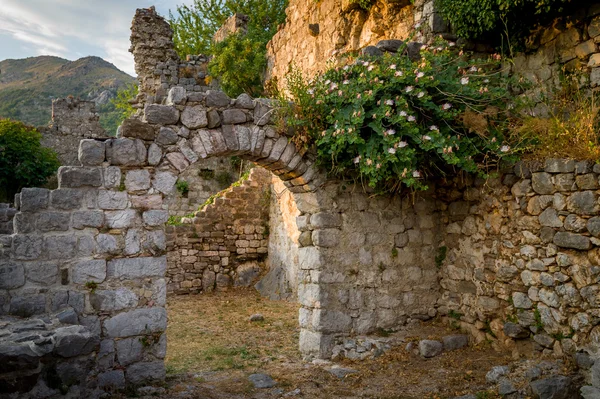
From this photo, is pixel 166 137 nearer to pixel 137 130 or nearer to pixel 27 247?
pixel 137 130

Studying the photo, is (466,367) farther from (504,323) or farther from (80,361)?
(80,361)

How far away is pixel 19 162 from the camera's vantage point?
41.1 ft

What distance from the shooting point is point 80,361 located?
127 inches

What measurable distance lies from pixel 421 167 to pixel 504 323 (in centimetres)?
186

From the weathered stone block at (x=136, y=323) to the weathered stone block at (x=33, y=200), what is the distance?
1.23 m

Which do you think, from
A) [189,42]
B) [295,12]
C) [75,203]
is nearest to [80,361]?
[75,203]

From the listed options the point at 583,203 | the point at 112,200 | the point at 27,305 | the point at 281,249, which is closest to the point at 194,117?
the point at 112,200

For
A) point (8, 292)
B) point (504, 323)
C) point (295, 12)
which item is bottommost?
point (504, 323)

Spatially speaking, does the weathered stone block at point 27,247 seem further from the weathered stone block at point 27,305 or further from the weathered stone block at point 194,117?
the weathered stone block at point 194,117

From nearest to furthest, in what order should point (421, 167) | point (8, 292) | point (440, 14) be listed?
point (8, 292) < point (421, 167) < point (440, 14)

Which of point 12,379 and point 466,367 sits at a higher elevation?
point 12,379

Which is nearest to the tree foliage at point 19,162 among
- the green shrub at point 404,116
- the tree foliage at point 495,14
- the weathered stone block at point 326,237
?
the weathered stone block at point 326,237

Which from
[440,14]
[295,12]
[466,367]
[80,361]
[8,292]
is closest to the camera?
[80,361]

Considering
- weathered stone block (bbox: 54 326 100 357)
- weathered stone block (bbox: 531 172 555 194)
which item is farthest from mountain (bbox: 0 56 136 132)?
weathered stone block (bbox: 531 172 555 194)
